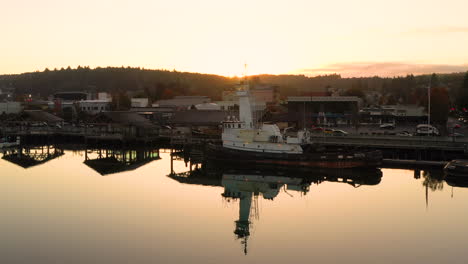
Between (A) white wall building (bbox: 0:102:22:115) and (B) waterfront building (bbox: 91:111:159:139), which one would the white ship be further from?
(A) white wall building (bbox: 0:102:22:115)

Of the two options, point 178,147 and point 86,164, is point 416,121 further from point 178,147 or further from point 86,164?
point 86,164

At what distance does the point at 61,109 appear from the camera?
301 feet

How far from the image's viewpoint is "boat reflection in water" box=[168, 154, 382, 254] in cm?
2750

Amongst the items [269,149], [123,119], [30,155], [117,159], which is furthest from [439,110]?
[30,155]

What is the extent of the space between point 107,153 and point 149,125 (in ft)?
24.6

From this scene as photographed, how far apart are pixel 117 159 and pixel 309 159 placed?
1846 cm

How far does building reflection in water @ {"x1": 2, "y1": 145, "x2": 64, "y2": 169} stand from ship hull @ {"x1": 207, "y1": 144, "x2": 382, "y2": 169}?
16.7 metres

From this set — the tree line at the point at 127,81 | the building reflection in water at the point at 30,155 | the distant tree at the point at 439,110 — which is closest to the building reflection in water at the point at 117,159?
the building reflection in water at the point at 30,155

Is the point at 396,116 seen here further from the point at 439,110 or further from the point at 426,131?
the point at 426,131

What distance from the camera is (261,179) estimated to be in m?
32.4

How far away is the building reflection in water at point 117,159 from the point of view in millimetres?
37719

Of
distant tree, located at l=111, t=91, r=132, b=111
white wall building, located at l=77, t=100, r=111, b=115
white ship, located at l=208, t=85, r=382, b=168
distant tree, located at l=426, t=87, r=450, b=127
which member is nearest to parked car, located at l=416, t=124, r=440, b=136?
distant tree, located at l=426, t=87, r=450, b=127

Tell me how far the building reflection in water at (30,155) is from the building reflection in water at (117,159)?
3474 millimetres

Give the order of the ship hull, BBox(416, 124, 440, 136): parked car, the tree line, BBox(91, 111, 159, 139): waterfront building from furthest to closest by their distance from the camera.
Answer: the tree line, BBox(91, 111, 159, 139): waterfront building, BBox(416, 124, 440, 136): parked car, the ship hull
